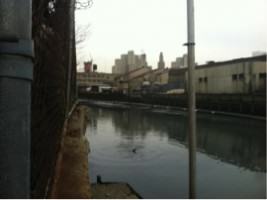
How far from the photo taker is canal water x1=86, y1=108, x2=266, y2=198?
31.7 feet

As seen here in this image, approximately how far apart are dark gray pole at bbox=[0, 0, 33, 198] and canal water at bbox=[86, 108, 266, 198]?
27.5ft

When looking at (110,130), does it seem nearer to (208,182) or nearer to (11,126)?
(208,182)

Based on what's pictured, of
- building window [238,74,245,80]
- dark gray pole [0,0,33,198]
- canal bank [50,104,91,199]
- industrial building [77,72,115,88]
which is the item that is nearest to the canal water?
canal bank [50,104,91,199]

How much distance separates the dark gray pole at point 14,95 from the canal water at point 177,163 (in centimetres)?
838

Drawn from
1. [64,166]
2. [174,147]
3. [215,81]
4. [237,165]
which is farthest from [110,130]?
[215,81]

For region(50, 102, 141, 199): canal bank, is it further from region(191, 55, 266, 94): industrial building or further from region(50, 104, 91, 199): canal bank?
region(191, 55, 266, 94): industrial building

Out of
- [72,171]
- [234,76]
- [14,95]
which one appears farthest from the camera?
[234,76]

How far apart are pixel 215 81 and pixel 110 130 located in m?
24.2

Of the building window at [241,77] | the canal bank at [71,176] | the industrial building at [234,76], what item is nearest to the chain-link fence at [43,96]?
the canal bank at [71,176]

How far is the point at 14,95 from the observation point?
808mm

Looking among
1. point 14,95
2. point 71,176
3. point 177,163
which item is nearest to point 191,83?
point 14,95

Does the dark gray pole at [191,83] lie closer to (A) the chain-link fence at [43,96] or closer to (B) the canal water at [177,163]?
(A) the chain-link fence at [43,96]

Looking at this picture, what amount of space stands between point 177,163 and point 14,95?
39.0 ft

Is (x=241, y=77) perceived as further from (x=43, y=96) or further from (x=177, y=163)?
(x=43, y=96)
